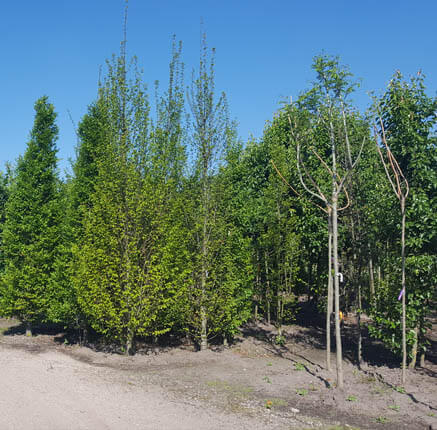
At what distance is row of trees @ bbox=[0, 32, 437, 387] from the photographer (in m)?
9.55

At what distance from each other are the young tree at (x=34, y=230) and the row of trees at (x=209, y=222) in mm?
49

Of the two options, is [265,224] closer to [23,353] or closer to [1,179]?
[23,353]

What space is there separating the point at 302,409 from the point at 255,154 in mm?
11375

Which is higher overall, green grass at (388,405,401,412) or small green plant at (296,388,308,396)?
green grass at (388,405,401,412)

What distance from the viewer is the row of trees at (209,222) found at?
955cm

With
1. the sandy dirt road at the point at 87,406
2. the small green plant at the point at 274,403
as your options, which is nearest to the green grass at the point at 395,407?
the small green plant at the point at 274,403

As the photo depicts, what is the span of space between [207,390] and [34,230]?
29.5ft

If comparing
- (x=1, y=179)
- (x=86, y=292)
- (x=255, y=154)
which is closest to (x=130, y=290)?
(x=86, y=292)

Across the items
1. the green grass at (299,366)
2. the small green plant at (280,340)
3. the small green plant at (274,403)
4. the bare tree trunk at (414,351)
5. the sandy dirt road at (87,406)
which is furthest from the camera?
the small green plant at (280,340)

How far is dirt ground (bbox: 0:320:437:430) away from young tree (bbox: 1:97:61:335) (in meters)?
1.76

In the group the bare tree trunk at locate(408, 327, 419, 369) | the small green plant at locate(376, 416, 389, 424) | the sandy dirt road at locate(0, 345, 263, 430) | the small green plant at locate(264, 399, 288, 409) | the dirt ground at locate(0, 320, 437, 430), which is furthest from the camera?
the bare tree trunk at locate(408, 327, 419, 369)

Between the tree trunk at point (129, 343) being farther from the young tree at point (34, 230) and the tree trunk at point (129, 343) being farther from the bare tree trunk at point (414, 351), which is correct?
the bare tree trunk at point (414, 351)

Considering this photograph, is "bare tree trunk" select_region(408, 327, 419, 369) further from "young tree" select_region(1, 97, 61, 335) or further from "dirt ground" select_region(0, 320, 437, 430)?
"young tree" select_region(1, 97, 61, 335)

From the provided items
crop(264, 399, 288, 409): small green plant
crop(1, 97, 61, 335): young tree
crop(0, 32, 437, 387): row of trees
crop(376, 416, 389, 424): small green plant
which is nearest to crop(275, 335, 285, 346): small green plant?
crop(0, 32, 437, 387): row of trees
